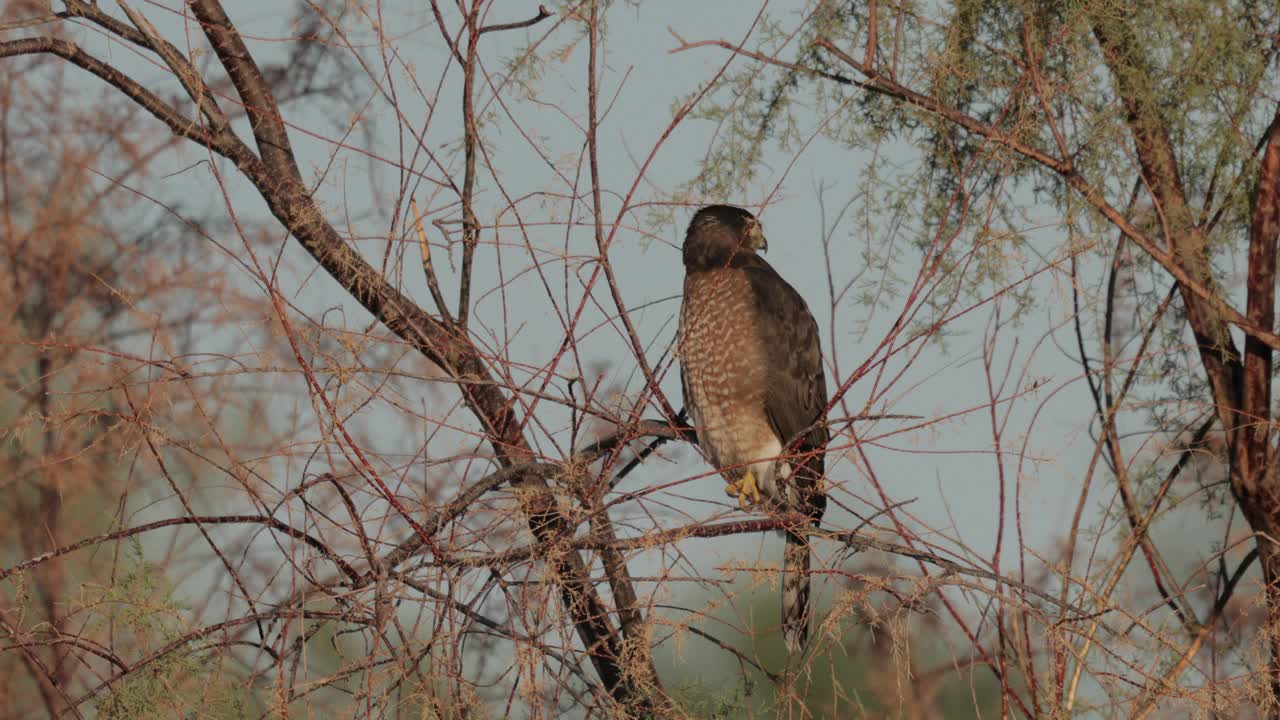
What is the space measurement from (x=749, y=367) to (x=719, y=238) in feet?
1.27

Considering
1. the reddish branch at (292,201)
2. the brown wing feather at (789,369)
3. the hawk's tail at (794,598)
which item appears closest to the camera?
the reddish branch at (292,201)

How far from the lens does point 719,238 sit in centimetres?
336

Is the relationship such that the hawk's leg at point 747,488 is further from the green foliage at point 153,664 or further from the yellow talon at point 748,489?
the green foliage at point 153,664

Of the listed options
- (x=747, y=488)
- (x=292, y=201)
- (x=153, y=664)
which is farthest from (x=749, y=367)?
(x=153, y=664)

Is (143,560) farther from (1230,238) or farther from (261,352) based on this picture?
(1230,238)

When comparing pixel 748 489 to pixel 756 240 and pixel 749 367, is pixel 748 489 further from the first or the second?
pixel 756 240

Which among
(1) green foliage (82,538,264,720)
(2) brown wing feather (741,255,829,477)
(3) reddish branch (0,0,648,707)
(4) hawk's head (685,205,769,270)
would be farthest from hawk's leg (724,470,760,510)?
(1) green foliage (82,538,264,720)

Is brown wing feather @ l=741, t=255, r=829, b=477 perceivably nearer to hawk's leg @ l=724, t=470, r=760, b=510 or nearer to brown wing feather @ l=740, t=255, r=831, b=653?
brown wing feather @ l=740, t=255, r=831, b=653

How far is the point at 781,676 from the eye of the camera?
230 centimetres

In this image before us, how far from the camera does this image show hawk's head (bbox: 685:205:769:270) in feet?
10.9

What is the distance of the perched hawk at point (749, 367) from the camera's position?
3.24 m

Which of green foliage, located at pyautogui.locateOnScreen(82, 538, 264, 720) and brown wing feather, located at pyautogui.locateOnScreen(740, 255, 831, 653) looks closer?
green foliage, located at pyautogui.locateOnScreen(82, 538, 264, 720)

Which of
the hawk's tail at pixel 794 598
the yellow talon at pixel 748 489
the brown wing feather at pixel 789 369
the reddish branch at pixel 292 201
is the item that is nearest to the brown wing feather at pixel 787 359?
the brown wing feather at pixel 789 369

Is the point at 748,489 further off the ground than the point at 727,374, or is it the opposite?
the point at 727,374
